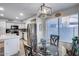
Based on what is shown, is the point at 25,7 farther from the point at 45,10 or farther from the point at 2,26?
the point at 2,26

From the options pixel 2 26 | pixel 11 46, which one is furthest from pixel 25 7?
pixel 11 46

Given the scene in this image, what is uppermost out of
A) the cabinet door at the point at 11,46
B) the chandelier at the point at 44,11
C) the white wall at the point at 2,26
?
the chandelier at the point at 44,11

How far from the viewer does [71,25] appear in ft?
4.96

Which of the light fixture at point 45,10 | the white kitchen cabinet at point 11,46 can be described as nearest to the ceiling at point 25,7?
the light fixture at point 45,10

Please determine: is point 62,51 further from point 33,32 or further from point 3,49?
point 3,49

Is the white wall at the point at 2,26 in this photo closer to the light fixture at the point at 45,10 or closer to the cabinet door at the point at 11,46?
the cabinet door at the point at 11,46

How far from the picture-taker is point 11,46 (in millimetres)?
1580

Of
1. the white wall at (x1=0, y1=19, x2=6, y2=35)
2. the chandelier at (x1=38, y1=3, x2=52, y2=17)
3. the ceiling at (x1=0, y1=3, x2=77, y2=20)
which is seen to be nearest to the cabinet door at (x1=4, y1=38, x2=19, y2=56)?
the white wall at (x1=0, y1=19, x2=6, y2=35)

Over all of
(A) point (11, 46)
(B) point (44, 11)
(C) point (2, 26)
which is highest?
(B) point (44, 11)

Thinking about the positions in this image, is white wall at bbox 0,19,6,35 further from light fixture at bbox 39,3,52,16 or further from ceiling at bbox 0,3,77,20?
light fixture at bbox 39,3,52,16

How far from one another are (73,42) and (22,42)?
79cm

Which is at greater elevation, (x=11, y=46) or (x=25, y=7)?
(x=25, y=7)

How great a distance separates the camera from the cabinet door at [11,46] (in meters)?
1.55

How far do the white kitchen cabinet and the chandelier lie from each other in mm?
550
